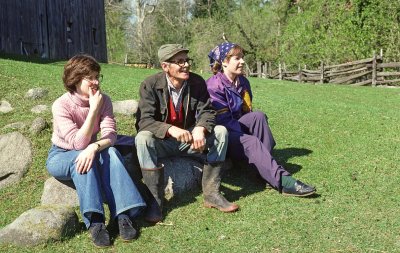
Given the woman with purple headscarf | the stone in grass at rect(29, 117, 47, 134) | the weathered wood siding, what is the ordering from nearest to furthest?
the woman with purple headscarf → the stone in grass at rect(29, 117, 47, 134) → the weathered wood siding

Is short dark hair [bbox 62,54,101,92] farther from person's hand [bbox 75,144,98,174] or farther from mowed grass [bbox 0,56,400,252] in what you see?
mowed grass [bbox 0,56,400,252]

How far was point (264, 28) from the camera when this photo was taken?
46.0 meters

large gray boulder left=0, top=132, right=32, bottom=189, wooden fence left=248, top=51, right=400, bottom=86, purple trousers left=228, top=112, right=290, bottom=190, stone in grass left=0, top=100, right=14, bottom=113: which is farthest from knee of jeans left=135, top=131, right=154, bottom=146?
wooden fence left=248, top=51, right=400, bottom=86

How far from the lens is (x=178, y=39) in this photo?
5212 centimetres

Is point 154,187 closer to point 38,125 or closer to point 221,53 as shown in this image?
point 221,53

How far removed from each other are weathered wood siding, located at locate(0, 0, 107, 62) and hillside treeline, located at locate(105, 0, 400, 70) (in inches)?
512

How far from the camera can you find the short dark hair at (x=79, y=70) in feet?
15.5

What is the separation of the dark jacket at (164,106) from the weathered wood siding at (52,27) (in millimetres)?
16935

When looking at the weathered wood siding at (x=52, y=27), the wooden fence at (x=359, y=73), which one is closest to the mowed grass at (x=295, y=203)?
the weathered wood siding at (x=52, y=27)

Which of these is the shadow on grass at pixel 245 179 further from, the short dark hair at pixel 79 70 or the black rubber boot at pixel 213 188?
the short dark hair at pixel 79 70

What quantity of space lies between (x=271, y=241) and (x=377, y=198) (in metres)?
1.46

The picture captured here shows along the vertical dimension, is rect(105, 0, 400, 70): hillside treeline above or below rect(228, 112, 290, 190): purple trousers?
above

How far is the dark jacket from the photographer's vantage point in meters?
5.04

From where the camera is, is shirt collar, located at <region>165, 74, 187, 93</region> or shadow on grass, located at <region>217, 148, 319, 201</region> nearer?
shirt collar, located at <region>165, 74, 187, 93</region>
